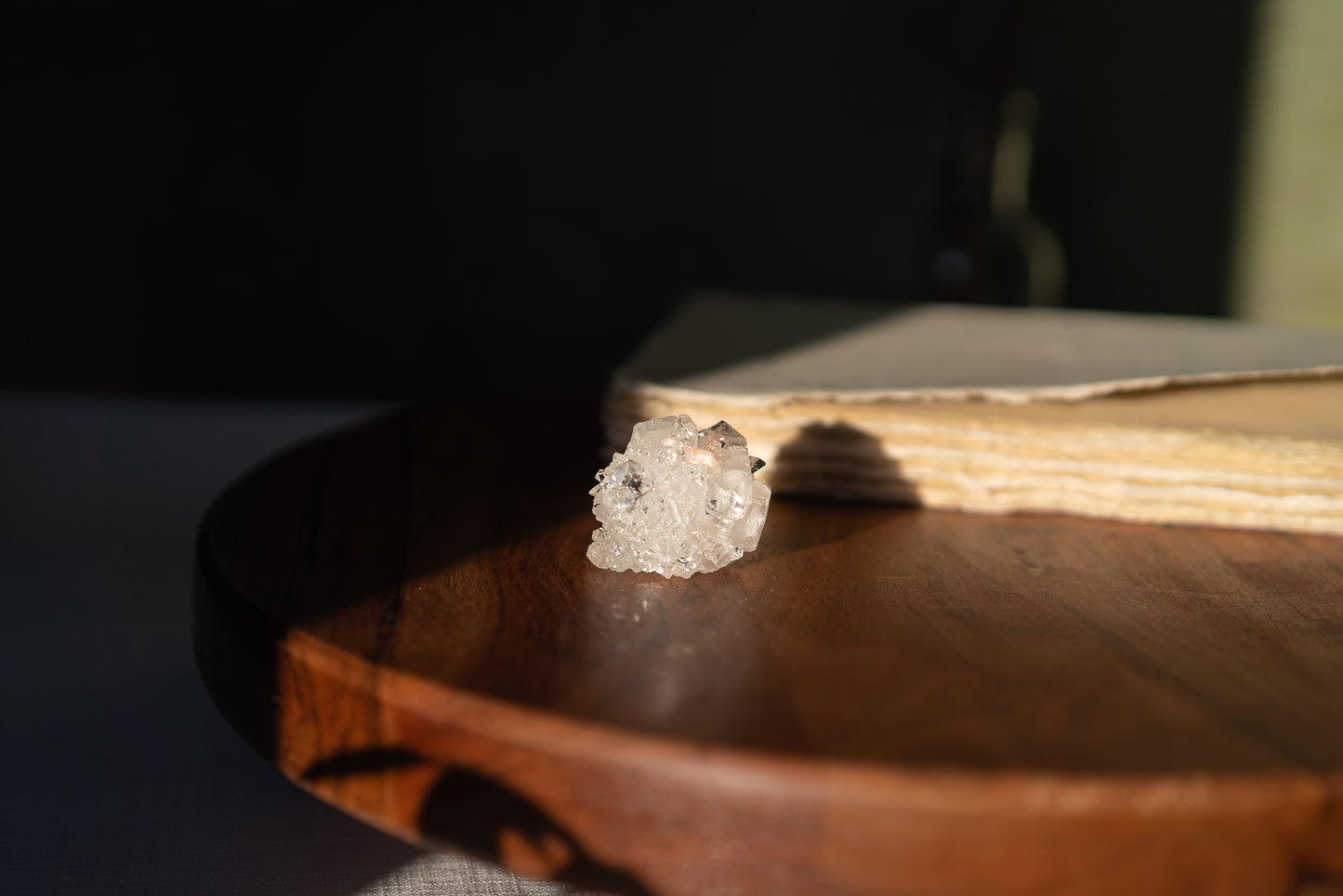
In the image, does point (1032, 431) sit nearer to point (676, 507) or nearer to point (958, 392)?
point (958, 392)

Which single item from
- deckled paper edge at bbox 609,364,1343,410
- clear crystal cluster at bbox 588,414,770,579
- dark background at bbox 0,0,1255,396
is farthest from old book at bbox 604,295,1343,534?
dark background at bbox 0,0,1255,396

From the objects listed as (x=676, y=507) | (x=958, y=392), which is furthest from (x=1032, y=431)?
(x=676, y=507)

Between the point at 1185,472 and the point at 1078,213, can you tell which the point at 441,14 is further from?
the point at 1185,472

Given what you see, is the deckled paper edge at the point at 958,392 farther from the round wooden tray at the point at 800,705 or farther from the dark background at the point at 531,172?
the dark background at the point at 531,172

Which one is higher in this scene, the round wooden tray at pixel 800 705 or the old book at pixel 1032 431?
the old book at pixel 1032 431

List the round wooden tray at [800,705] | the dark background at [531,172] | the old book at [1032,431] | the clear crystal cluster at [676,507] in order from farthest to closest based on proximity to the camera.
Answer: the dark background at [531,172]
the old book at [1032,431]
the clear crystal cluster at [676,507]
the round wooden tray at [800,705]

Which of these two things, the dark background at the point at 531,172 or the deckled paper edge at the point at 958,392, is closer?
the deckled paper edge at the point at 958,392

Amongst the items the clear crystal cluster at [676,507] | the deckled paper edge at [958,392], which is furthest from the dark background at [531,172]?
the clear crystal cluster at [676,507]

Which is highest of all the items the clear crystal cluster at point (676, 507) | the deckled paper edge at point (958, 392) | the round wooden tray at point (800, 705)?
the deckled paper edge at point (958, 392)
